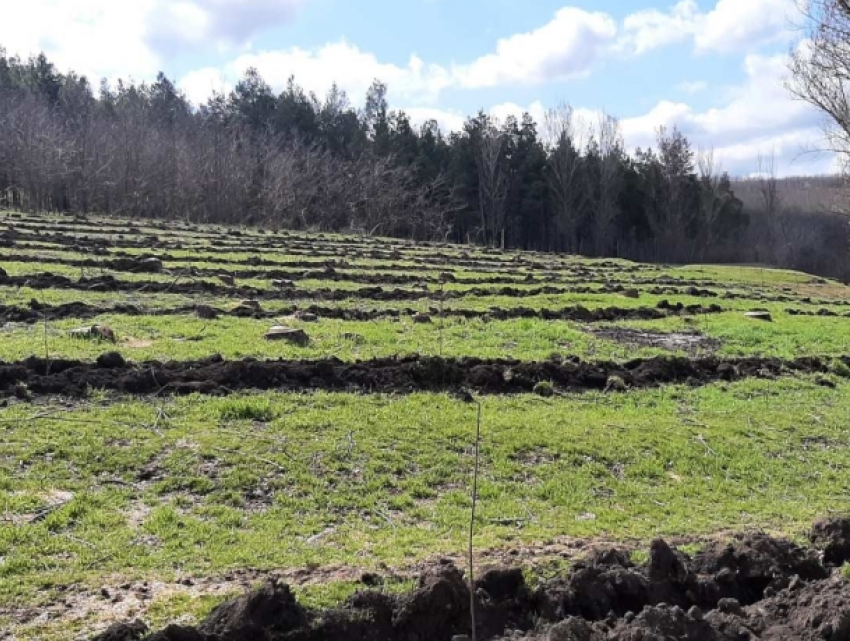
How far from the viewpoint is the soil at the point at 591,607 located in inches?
153

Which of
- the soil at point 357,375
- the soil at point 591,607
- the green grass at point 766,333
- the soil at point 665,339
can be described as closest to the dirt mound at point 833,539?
the soil at point 591,607

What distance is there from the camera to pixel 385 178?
6412 centimetres

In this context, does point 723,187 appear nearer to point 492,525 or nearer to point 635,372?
point 635,372

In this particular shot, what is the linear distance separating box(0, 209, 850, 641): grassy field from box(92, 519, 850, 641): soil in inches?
14.5

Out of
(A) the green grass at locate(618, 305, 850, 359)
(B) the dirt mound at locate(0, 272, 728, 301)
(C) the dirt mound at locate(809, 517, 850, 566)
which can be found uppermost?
(B) the dirt mound at locate(0, 272, 728, 301)

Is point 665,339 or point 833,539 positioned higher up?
point 665,339

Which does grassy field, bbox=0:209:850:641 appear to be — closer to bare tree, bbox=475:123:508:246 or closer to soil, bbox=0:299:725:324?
soil, bbox=0:299:725:324

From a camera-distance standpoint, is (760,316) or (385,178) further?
(385,178)

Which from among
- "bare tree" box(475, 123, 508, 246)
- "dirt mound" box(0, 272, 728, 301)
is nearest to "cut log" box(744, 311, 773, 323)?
"dirt mound" box(0, 272, 728, 301)

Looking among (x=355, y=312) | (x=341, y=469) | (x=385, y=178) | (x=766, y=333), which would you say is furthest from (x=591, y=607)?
(x=385, y=178)

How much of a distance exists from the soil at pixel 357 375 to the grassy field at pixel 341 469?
22 centimetres

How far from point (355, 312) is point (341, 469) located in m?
8.33

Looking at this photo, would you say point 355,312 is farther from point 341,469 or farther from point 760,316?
point 760,316

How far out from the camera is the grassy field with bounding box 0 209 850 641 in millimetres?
4801
